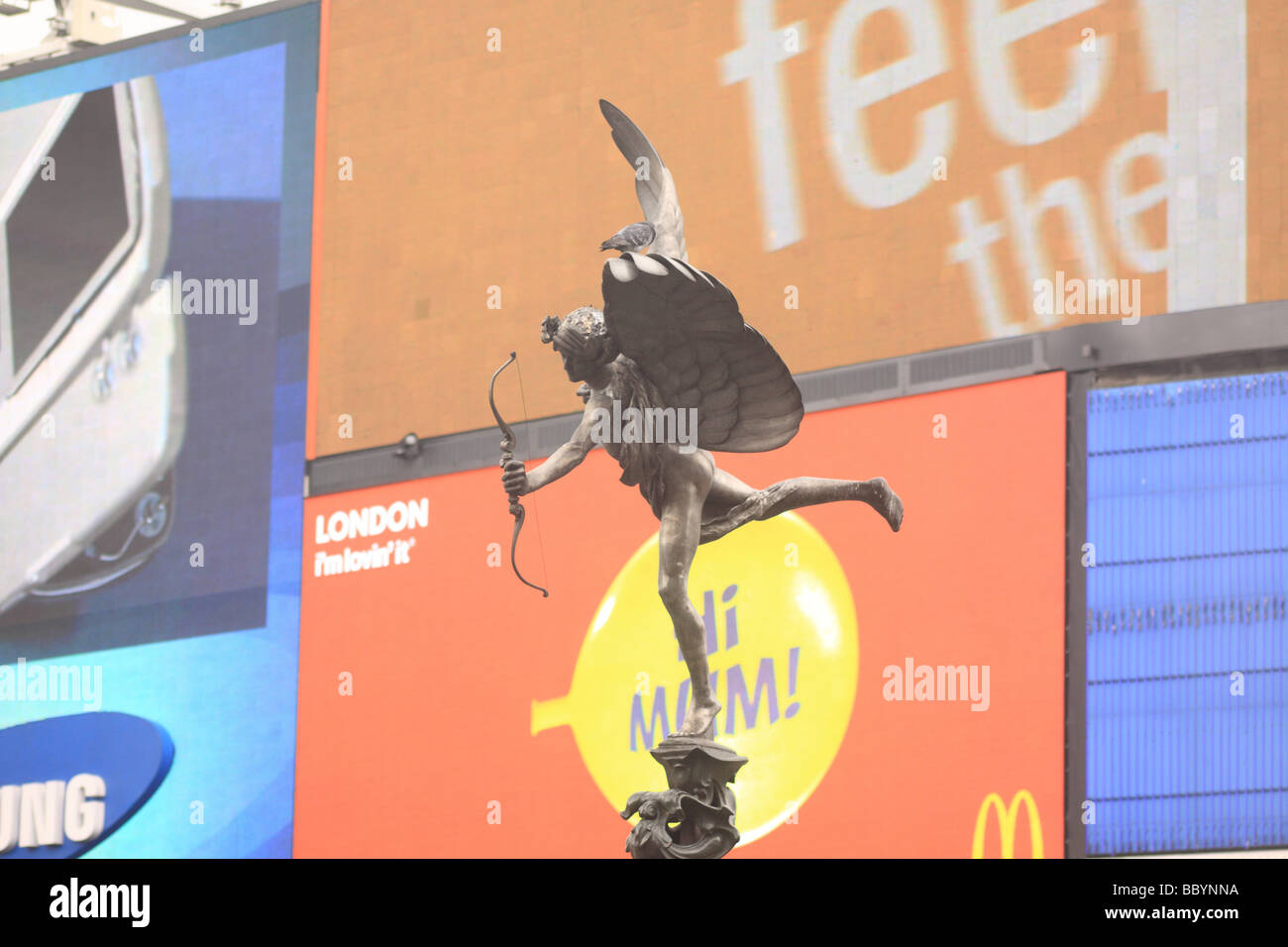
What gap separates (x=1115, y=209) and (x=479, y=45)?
40.8 feet

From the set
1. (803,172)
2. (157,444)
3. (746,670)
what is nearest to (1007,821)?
(746,670)

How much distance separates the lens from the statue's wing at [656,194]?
10648 mm

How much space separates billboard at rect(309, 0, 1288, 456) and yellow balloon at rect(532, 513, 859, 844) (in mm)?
3281

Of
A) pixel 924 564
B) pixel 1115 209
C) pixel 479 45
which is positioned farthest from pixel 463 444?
pixel 1115 209

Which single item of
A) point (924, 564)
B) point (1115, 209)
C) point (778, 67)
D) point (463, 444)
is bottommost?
point (924, 564)

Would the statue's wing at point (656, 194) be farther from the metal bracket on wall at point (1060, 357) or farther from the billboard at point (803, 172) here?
the billboard at point (803, 172)

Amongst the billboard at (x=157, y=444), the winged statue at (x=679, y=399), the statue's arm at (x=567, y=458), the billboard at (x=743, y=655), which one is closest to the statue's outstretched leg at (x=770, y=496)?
the winged statue at (x=679, y=399)

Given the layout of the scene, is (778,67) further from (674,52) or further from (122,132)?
(122,132)

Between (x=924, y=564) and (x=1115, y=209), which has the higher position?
(x=1115, y=209)

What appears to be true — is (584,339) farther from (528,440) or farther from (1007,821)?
(528,440)

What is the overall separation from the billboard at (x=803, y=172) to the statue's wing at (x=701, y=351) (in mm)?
17480

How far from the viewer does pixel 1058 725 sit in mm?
26047

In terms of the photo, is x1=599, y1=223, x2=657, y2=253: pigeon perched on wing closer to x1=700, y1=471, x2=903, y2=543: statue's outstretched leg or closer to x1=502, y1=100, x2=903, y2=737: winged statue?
x1=502, y1=100, x2=903, y2=737: winged statue
